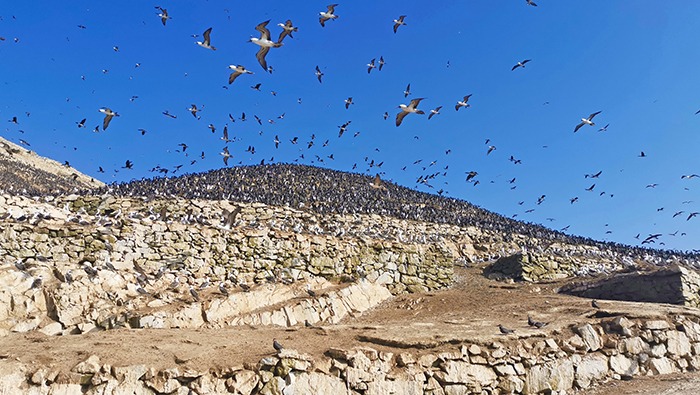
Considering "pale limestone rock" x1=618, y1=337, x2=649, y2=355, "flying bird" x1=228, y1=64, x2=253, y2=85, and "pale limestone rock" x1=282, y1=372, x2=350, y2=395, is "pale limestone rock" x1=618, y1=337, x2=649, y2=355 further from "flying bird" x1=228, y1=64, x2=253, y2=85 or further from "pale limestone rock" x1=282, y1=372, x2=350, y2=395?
"flying bird" x1=228, y1=64, x2=253, y2=85

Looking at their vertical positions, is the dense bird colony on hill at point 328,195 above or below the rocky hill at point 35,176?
below

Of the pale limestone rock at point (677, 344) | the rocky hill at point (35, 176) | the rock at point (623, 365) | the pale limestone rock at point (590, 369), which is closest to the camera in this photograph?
the pale limestone rock at point (590, 369)

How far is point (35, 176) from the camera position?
51438mm

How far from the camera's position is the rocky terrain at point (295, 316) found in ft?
22.0

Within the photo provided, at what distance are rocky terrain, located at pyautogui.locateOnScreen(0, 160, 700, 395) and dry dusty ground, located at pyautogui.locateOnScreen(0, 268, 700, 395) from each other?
5 centimetres

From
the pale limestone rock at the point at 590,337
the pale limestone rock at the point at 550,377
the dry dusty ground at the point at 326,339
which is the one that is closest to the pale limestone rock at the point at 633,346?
the pale limestone rock at the point at 590,337

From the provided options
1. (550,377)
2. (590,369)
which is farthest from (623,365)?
(550,377)

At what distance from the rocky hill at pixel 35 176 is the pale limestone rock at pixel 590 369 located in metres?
34.4

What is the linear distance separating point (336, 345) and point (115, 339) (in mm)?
4023

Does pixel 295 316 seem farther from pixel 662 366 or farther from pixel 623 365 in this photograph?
pixel 662 366

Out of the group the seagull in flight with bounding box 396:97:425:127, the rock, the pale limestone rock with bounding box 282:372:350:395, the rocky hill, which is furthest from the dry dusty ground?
the rocky hill

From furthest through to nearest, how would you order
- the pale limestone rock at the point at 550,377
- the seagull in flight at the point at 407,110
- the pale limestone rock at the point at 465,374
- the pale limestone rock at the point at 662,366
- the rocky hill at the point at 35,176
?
the rocky hill at the point at 35,176 < the seagull in flight at the point at 407,110 < the pale limestone rock at the point at 662,366 < the pale limestone rock at the point at 550,377 < the pale limestone rock at the point at 465,374

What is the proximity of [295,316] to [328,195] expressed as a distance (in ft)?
72.5

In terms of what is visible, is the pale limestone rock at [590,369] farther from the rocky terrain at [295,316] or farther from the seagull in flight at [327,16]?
the seagull in flight at [327,16]
